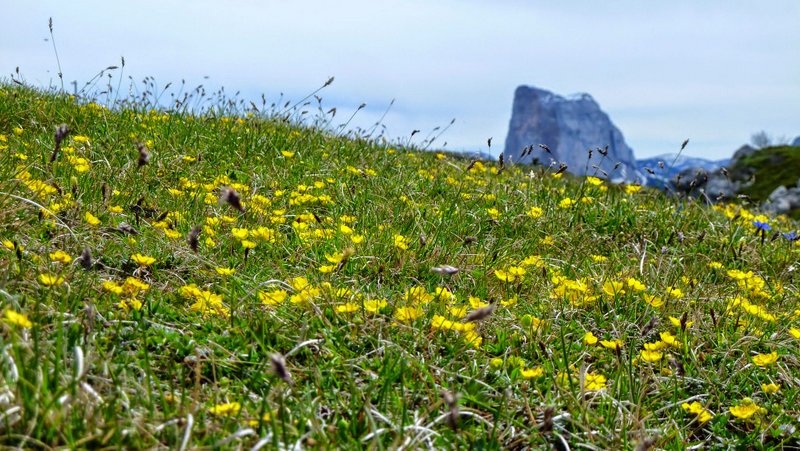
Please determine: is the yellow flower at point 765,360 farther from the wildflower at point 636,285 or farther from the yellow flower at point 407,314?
the yellow flower at point 407,314

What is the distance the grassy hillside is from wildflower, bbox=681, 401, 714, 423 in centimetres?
7681

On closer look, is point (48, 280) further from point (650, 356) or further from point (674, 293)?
point (674, 293)

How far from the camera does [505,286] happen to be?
432 centimetres

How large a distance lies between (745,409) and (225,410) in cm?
231

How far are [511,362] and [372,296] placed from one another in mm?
935

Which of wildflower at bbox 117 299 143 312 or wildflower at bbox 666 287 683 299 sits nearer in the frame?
wildflower at bbox 117 299 143 312

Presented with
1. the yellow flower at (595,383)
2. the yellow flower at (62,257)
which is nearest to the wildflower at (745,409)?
the yellow flower at (595,383)

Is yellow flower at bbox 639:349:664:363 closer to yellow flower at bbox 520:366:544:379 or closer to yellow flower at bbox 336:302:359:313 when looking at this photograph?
yellow flower at bbox 520:366:544:379

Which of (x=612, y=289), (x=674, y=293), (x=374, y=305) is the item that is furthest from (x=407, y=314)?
(x=674, y=293)

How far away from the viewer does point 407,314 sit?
335cm

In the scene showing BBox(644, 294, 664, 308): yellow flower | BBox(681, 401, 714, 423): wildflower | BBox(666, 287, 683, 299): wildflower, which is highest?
BBox(666, 287, 683, 299): wildflower

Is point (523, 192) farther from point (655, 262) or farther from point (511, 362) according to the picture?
point (511, 362)

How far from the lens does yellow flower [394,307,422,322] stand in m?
3.32

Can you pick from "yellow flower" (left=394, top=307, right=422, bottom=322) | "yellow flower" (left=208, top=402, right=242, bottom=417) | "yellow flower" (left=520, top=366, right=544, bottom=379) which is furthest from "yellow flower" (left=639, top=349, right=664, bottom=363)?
"yellow flower" (left=208, top=402, right=242, bottom=417)
